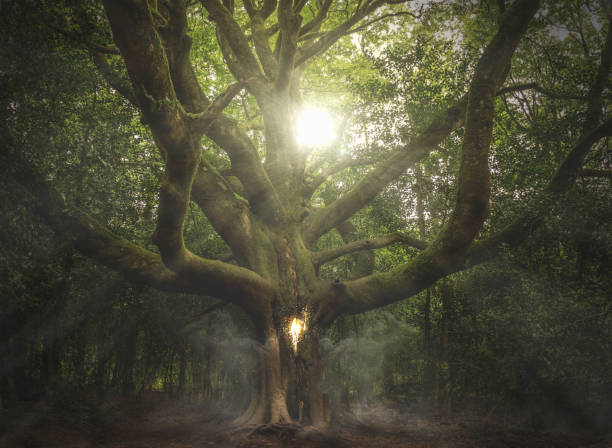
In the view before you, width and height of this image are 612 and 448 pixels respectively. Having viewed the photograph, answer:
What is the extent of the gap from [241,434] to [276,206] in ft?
15.5

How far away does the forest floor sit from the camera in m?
6.27

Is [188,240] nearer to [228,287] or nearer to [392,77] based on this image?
[228,287]

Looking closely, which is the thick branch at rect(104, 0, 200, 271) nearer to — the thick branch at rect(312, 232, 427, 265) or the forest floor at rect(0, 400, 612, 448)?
the thick branch at rect(312, 232, 427, 265)

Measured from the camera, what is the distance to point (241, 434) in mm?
6488

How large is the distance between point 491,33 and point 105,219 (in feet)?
33.7

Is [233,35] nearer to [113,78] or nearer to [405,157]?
[113,78]

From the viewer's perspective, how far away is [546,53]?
8234 millimetres

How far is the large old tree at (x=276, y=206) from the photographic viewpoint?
5.50 m

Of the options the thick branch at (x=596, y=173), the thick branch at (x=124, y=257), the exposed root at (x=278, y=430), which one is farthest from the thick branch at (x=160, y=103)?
the thick branch at (x=596, y=173)

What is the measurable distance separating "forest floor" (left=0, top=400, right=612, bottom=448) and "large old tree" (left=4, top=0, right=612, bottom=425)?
2.15ft

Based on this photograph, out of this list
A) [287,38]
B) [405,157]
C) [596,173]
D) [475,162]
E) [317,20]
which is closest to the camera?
[475,162]

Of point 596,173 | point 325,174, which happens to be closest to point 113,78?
point 325,174

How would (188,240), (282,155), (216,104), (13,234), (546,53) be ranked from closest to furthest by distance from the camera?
(216,104) < (13,234) < (546,53) < (282,155) < (188,240)

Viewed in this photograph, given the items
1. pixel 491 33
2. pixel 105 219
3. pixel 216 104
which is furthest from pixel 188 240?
pixel 491 33
